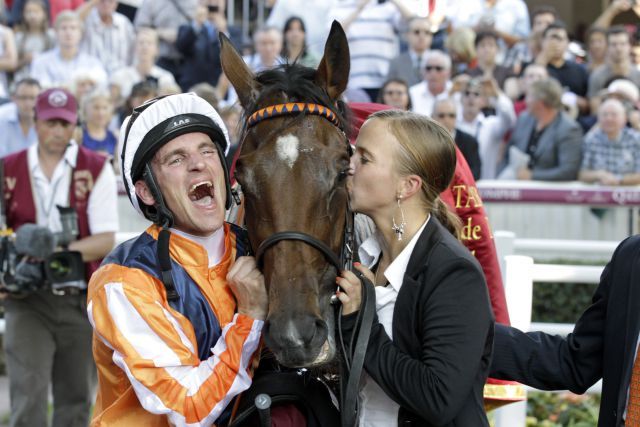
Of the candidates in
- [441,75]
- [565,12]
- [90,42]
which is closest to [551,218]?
[441,75]

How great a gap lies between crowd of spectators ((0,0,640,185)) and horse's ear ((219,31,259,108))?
4.68 meters

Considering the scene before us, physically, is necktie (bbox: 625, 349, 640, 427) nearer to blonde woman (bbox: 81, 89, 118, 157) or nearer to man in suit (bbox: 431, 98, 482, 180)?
man in suit (bbox: 431, 98, 482, 180)

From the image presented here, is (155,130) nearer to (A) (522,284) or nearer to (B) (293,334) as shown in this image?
(B) (293,334)

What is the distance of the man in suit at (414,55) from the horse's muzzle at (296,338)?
730 cm

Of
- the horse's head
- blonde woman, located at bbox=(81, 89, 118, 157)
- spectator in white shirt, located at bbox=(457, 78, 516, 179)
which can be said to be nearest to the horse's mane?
the horse's head

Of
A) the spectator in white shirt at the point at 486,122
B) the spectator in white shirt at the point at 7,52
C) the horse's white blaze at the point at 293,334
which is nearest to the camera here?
the horse's white blaze at the point at 293,334

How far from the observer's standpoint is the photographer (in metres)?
5.26

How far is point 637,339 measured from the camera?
104 inches

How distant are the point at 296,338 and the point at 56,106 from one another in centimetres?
362

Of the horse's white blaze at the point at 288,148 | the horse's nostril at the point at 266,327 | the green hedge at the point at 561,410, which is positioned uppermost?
the horse's white blaze at the point at 288,148

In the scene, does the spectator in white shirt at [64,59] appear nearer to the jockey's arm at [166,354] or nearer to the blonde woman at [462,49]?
the blonde woman at [462,49]

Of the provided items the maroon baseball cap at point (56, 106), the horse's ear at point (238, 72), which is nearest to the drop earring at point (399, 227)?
the horse's ear at point (238, 72)

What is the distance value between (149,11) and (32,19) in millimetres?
1303

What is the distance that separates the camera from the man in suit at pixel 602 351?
2666 mm
